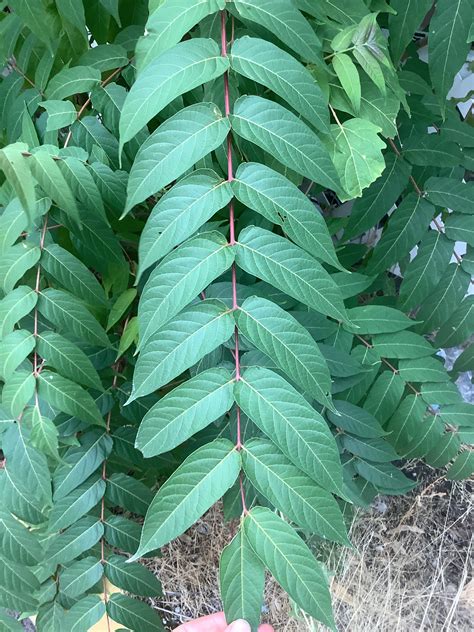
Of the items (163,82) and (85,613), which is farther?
(85,613)

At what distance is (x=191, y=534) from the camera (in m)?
1.96

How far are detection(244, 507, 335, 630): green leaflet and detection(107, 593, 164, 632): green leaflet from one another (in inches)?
19.6

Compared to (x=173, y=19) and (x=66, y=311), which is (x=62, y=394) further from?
(x=173, y=19)

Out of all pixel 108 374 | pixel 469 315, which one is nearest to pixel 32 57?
pixel 108 374

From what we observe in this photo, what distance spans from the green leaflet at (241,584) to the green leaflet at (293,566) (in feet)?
0.06

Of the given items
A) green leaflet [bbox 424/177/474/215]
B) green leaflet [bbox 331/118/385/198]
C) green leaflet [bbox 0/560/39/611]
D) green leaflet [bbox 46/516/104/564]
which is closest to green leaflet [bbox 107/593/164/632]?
green leaflet [bbox 46/516/104/564]

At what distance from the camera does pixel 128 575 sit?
1053mm

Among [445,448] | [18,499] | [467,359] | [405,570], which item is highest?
[18,499]

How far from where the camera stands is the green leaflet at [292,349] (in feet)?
2.08

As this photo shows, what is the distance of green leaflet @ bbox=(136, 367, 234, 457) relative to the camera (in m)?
0.63

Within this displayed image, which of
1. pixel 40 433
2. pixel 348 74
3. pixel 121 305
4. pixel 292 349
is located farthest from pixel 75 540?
pixel 348 74

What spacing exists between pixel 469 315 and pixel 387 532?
0.95 m

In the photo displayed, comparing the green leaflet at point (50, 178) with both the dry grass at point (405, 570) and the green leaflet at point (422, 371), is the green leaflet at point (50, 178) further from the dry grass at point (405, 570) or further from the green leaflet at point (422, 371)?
the dry grass at point (405, 570)

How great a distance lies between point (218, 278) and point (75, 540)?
0.55 metres
